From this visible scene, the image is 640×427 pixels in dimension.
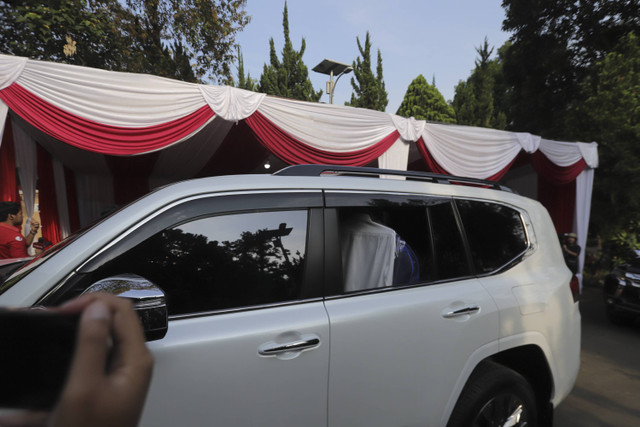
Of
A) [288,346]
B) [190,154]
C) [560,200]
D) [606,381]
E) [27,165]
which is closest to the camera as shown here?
[288,346]

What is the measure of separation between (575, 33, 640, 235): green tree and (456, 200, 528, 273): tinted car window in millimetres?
7243

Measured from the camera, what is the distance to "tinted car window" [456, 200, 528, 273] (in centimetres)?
223

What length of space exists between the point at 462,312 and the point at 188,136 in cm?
396

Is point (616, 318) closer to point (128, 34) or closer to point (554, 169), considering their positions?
point (554, 169)

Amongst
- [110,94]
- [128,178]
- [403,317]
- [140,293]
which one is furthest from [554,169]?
[128,178]

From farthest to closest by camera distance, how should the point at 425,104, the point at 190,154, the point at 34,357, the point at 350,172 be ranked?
the point at 425,104 → the point at 190,154 → the point at 350,172 → the point at 34,357

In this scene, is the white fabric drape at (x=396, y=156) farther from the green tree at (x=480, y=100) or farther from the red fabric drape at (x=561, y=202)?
the green tree at (x=480, y=100)

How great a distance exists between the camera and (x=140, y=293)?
112 centimetres

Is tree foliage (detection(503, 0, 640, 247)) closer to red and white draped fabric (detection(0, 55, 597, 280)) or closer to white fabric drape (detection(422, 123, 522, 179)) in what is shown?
red and white draped fabric (detection(0, 55, 597, 280))

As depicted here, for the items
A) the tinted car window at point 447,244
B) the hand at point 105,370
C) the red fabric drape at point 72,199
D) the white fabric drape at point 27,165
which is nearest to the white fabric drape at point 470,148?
the tinted car window at point 447,244

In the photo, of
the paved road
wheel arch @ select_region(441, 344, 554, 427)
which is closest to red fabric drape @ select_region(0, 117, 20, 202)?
wheel arch @ select_region(441, 344, 554, 427)

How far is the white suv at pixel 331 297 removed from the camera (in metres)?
1.35

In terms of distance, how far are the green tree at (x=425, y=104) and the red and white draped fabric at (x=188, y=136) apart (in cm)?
1729

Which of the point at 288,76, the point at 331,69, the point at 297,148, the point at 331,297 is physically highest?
the point at 288,76
